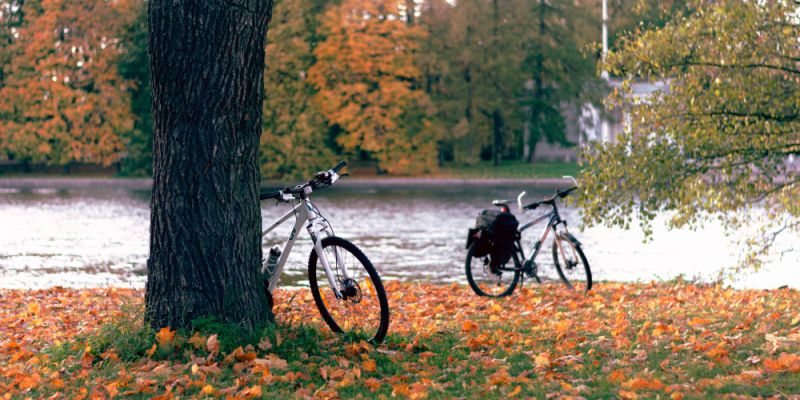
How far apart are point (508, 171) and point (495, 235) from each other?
121 feet

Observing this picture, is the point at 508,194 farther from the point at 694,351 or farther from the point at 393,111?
the point at 694,351

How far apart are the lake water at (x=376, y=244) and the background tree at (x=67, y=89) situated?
1572 cm

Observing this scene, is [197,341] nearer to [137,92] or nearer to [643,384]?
[643,384]

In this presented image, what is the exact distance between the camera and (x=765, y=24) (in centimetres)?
1064

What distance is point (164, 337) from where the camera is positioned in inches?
251

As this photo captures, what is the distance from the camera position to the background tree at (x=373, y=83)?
4516 centimetres

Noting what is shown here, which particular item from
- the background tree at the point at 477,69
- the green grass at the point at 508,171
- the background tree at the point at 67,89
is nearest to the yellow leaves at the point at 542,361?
the green grass at the point at 508,171

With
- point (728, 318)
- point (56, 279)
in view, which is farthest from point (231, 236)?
point (56, 279)

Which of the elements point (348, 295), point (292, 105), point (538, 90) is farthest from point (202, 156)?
point (538, 90)

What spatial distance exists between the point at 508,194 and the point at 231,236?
25.8 meters

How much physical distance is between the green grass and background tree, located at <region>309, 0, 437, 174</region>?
6.22 feet

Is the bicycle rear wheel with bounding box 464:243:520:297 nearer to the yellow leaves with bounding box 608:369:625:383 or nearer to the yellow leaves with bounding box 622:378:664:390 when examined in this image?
the yellow leaves with bounding box 608:369:625:383

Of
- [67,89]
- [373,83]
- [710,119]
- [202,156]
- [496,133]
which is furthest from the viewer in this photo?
[496,133]

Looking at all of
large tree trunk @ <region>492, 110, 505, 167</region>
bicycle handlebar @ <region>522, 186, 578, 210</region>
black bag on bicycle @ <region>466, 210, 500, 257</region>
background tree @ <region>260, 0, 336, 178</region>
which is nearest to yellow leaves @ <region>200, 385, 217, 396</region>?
black bag on bicycle @ <region>466, 210, 500, 257</region>
